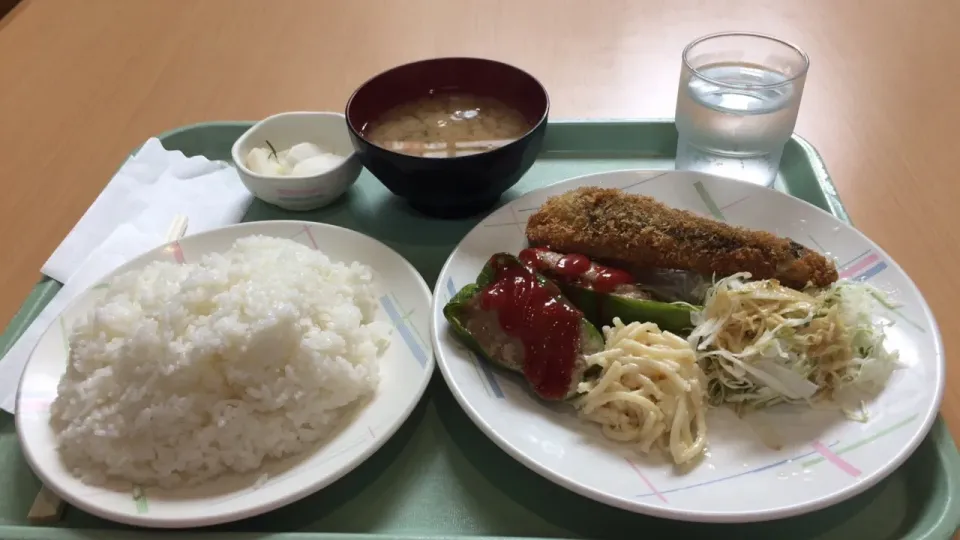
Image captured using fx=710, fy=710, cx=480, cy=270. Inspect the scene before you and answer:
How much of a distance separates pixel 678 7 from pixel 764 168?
124 cm

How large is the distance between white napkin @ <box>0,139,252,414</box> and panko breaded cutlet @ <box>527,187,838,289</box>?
77 cm

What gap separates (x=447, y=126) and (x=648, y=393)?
2.57 feet

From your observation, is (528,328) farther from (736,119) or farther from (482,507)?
(736,119)

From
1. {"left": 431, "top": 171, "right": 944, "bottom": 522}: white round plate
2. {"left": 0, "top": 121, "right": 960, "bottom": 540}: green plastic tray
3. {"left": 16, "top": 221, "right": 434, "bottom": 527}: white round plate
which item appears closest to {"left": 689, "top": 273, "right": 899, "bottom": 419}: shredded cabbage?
{"left": 431, "top": 171, "right": 944, "bottom": 522}: white round plate

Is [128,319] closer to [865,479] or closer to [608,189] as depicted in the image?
[608,189]

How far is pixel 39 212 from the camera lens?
174 centimetres

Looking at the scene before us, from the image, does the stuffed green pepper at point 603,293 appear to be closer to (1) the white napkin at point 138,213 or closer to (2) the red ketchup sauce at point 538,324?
(2) the red ketchup sauce at point 538,324

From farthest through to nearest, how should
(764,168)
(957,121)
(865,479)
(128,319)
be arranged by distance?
(957,121) < (764,168) < (128,319) < (865,479)

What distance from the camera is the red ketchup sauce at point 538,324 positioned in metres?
1.14

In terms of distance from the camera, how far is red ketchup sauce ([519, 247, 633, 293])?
1291 mm

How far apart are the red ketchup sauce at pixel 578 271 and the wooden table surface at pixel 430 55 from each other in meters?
0.65

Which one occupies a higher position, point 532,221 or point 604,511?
point 532,221

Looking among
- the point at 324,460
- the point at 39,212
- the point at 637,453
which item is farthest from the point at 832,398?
the point at 39,212

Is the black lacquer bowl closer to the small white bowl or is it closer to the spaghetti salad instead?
the small white bowl
